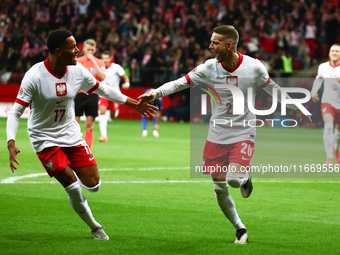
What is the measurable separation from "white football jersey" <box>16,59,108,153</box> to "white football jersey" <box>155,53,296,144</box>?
45.3 inches

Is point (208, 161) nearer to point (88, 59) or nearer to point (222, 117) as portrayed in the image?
point (222, 117)

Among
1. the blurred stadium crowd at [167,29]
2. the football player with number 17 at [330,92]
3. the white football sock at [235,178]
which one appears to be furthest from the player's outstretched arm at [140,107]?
the blurred stadium crowd at [167,29]

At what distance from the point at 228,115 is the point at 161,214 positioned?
1769 millimetres

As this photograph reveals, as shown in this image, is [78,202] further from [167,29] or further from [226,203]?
[167,29]

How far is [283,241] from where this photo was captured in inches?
220

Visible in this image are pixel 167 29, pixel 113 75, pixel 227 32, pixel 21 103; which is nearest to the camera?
pixel 21 103

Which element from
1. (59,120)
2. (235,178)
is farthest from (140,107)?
(235,178)

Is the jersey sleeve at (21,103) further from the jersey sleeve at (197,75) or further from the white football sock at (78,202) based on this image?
the jersey sleeve at (197,75)

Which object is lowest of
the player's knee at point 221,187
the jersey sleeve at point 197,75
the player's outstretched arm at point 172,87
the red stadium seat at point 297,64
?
the player's knee at point 221,187

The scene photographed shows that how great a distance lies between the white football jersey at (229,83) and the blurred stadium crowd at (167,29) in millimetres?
18226

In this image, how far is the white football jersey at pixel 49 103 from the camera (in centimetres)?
547

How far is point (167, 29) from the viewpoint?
90.3ft

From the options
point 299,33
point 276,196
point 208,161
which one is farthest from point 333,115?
point 299,33

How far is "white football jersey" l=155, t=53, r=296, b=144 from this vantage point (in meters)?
5.67
